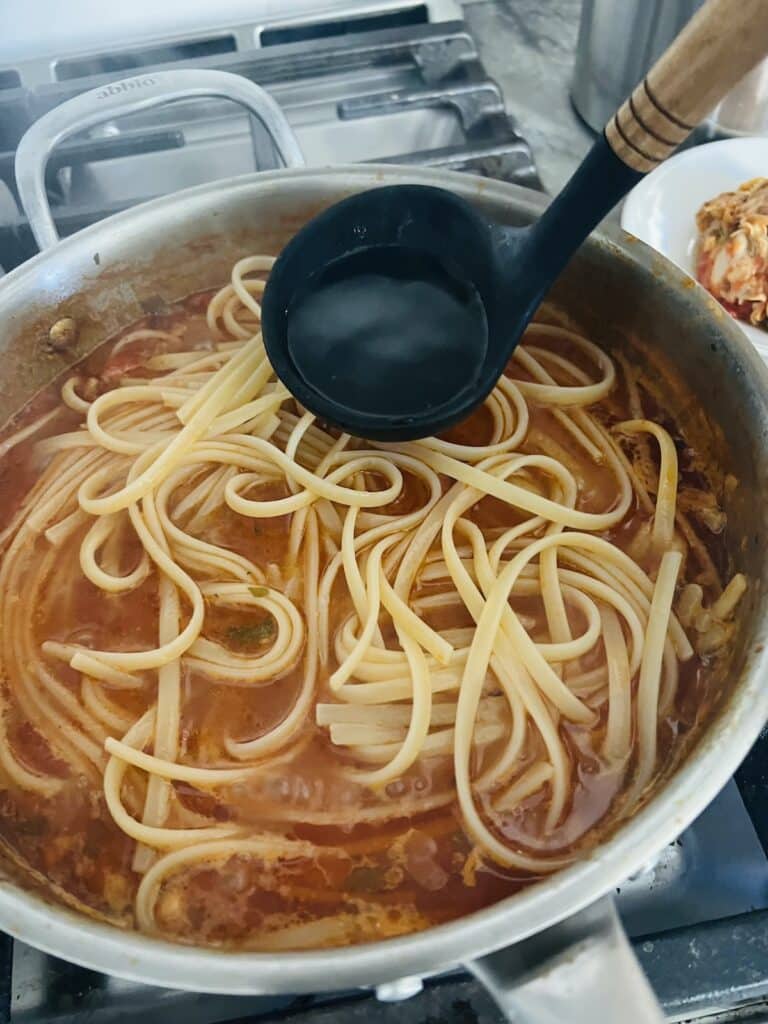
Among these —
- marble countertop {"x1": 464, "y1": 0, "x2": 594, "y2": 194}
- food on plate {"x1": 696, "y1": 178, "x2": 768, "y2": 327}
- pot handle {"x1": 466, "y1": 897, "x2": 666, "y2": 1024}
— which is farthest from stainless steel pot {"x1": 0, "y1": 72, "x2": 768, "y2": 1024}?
marble countertop {"x1": 464, "y1": 0, "x2": 594, "y2": 194}

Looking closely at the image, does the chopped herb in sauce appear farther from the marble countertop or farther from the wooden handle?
the marble countertop

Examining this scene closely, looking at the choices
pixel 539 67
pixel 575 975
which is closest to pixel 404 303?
pixel 575 975

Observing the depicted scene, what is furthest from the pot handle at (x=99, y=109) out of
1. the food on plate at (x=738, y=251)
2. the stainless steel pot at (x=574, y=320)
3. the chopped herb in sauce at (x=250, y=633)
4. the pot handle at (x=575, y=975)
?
the pot handle at (x=575, y=975)

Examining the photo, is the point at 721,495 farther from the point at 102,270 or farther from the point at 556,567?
the point at 102,270

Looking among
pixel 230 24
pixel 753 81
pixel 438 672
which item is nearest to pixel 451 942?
pixel 438 672

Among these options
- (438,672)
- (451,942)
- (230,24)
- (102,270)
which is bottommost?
(438,672)

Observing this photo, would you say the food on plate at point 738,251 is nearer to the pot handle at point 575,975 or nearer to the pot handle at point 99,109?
the pot handle at point 99,109

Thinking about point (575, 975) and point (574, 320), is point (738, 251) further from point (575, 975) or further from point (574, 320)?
point (575, 975)
